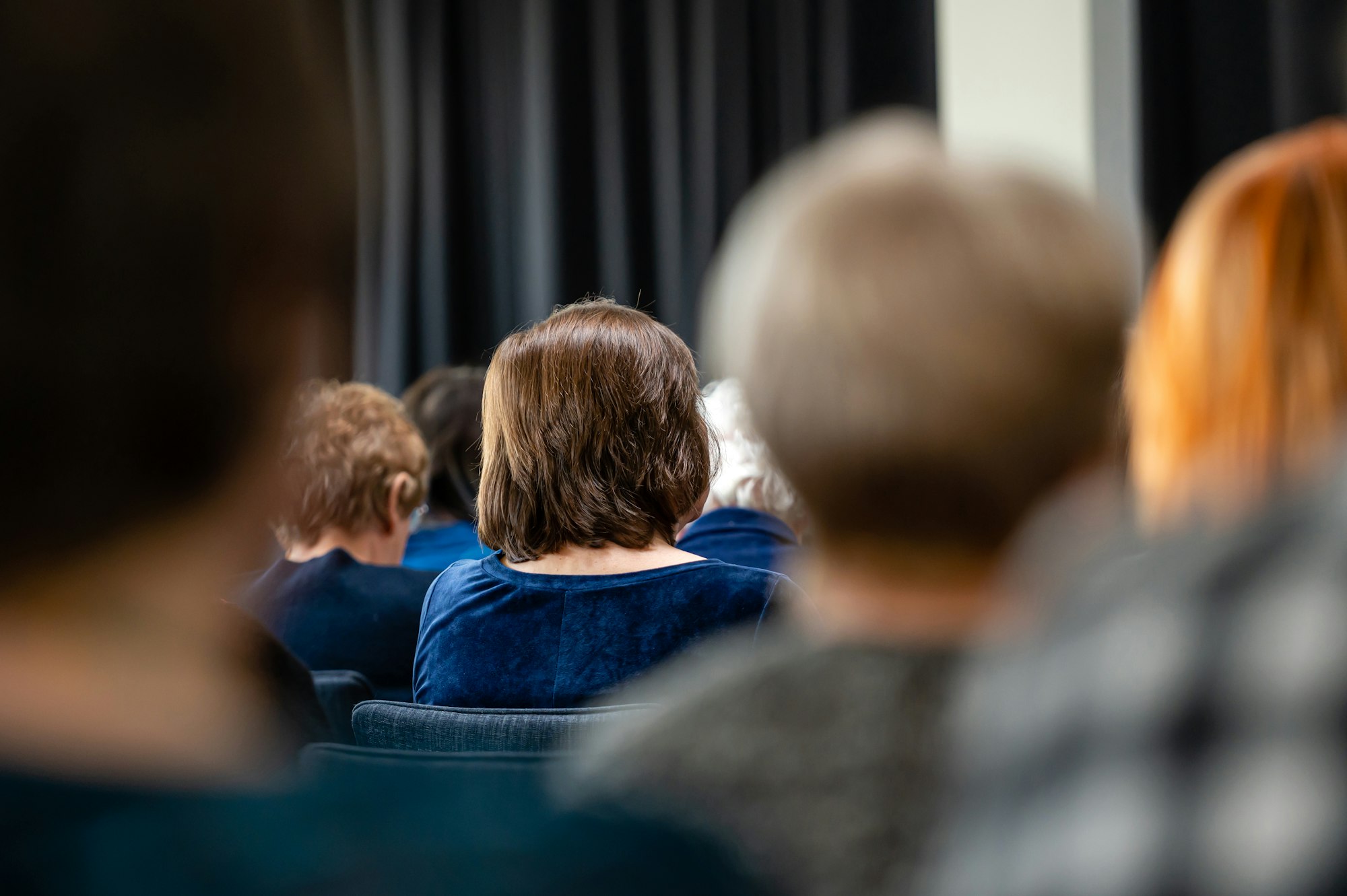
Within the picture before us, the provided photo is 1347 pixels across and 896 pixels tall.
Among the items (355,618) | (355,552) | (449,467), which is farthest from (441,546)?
(355,618)

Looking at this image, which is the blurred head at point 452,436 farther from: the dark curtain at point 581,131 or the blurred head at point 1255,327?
the blurred head at point 1255,327

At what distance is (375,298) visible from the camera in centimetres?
464

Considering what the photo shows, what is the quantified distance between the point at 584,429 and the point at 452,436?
48.9 inches

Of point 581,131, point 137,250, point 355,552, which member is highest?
point 581,131

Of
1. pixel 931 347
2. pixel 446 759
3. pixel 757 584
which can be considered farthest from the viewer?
pixel 757 584

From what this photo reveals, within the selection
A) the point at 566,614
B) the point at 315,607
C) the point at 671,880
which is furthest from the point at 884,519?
the point at 315,607

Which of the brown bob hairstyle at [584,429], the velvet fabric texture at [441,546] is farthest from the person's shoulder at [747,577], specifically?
the velvet fabric texture at [441,546]

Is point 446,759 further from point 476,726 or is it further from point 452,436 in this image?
point 452,436

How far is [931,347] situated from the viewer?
0.69 metres

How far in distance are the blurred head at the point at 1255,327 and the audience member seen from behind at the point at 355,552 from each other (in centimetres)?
123

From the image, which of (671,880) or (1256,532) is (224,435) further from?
(1256,532)

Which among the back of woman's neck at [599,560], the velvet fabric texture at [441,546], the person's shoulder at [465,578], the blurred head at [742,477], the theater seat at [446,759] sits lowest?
the velvet fabric texture at [441,546]

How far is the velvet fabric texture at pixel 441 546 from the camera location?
2.61m

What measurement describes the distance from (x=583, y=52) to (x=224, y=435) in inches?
175
